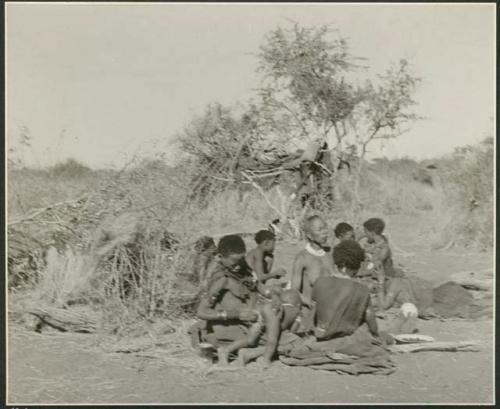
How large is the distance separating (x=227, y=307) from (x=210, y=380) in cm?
55

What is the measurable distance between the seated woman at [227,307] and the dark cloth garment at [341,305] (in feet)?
1.18

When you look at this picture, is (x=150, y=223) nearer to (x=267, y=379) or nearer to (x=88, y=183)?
(x=88, y=183)

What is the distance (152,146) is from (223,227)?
2107 millimetres

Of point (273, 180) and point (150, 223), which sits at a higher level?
point (273, 180)

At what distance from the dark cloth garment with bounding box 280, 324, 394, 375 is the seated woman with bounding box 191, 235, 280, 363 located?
0.41m

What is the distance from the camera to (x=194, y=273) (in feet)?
19.6

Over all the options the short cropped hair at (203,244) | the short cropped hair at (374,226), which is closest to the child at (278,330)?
the short cropped hair at (203,244)

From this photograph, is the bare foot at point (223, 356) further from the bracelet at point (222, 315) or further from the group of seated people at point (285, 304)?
the bracelet at point (222, 315)

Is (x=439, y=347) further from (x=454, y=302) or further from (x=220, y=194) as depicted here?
(x=220, y=194)

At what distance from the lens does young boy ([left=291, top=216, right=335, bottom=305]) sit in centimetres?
525

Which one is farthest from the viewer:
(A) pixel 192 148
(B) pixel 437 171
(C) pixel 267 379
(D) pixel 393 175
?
(D) pixel 393 175

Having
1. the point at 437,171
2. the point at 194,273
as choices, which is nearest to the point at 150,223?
the point at 194,273

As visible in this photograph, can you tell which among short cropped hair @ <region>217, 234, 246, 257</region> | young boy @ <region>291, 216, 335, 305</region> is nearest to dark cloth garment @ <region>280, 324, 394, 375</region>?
young boy @ <region>291, 216, 335, 305</region>

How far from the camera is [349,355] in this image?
472cm
